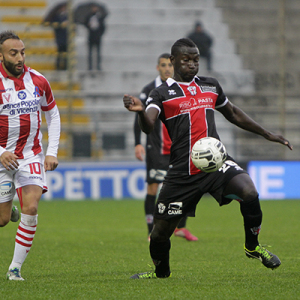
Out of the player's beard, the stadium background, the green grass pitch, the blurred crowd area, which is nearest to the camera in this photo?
the green grass pitch

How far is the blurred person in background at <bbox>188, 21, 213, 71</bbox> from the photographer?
1778 centimetres

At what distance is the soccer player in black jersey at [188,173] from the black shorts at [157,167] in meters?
2.85

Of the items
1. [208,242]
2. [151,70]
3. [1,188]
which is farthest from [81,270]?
[151,70]

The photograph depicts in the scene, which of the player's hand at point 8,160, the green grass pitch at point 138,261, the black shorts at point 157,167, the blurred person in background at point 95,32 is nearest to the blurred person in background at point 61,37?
the blurred person in background at point 95,32

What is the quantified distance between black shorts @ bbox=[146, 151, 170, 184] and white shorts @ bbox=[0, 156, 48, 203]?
9.11 feet

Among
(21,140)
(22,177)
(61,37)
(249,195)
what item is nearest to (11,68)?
(21,140)

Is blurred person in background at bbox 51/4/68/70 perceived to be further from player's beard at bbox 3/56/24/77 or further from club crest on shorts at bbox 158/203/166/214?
club crest on shorts at bbox 158/203/166/214

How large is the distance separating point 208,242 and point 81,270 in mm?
2508

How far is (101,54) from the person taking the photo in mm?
18266

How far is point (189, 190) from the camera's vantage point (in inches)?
180

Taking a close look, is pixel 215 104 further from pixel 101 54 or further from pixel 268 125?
pixel 101 54

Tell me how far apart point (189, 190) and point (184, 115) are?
0.60 meters

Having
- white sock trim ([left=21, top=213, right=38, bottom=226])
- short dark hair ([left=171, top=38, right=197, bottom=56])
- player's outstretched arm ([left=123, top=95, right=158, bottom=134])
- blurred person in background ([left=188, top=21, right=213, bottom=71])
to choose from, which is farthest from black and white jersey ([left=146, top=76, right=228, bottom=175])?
blurred person in background ([left=188, top=21, right=213, bottom=71])

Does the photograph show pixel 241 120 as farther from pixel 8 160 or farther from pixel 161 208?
pixel 8 160
